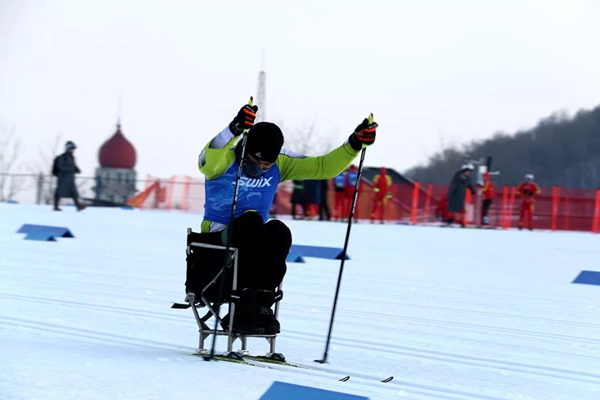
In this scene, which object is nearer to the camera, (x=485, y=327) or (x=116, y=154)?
(x=485, y=327)

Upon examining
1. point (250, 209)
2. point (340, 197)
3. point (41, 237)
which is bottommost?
point (41, 237)

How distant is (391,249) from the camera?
1395 centimetres

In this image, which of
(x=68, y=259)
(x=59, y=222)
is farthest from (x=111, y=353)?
(x=59, y=222)

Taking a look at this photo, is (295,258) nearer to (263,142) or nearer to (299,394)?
(263,142)

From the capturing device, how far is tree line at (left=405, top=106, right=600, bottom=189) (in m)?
68.5

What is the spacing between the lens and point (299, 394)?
3.07 metres

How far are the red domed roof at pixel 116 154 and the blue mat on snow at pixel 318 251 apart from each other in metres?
92.0

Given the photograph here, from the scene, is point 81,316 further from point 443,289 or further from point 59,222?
point 59,222

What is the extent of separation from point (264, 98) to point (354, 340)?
66.6 meters

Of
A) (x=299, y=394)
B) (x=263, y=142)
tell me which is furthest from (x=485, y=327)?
(x=299, y=394)

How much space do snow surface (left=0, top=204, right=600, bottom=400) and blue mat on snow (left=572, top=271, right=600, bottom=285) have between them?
25 centimetres

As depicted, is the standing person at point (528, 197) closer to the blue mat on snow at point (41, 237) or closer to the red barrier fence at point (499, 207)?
the red barrier fence at point (499, 207)

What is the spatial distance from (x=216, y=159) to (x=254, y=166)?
24 centimetres

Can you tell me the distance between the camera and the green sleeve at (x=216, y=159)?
4113 millimetres
